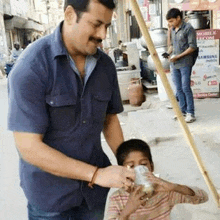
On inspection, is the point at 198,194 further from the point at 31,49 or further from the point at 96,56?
the point at 31,49

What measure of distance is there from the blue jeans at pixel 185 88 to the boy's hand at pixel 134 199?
A: 4022 millimetres

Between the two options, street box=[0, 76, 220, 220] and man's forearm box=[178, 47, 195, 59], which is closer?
street box=[0, 76, 220, 220]

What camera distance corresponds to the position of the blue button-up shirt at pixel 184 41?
5.28 m

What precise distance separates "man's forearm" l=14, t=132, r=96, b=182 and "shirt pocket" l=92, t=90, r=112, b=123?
1.00ft

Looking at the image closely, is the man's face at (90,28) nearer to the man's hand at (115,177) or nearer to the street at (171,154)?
the man's hand at (115,177)

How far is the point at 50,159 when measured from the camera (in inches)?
53.5

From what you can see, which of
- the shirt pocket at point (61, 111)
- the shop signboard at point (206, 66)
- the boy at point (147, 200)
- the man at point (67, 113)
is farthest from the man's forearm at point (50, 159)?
the shop signboard at point (206, 66)

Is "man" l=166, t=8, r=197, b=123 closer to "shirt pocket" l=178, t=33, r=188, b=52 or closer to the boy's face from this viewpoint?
"shirt pocket" l=178, t=33, r=188, b=52

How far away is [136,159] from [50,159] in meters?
0.56

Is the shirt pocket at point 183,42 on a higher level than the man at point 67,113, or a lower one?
higher

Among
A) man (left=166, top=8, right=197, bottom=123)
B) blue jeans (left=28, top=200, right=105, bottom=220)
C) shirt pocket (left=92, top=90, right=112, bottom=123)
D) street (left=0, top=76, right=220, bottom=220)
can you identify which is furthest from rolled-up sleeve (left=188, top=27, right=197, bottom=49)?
blue jeans (left=28, top=200, right=105, bottom=220)

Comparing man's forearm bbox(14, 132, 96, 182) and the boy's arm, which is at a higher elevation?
man's forearm bbox(14, 132, 96, 182)

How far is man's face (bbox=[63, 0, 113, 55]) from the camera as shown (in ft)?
4.47

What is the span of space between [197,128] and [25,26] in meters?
29.6
